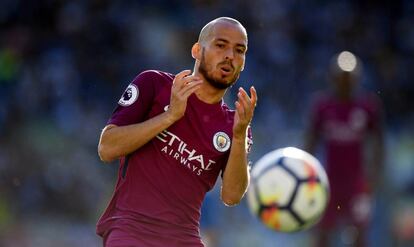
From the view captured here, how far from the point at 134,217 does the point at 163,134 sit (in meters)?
0.48

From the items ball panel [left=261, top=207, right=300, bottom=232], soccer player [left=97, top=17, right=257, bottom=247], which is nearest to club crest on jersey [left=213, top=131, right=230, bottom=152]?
soccer player [left=97, top=17, right=257, bottom=247]

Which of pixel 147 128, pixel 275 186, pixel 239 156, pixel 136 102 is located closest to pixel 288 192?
pixel 275 186

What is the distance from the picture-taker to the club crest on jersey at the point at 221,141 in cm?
553

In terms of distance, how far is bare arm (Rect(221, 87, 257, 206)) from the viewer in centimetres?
526

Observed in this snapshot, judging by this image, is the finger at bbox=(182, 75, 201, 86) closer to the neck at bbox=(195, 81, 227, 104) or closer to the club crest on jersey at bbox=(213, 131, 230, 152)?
the neck at bbox=(195, 81, 227, 104)

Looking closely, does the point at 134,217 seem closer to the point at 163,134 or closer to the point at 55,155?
the point at 163,134

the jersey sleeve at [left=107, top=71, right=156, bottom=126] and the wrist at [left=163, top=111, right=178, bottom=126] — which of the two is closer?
the wrist at [left=163, top=111, right=178, bottom=126]

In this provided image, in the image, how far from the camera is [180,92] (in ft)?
16.7

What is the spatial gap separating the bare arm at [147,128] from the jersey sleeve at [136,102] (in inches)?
3.1

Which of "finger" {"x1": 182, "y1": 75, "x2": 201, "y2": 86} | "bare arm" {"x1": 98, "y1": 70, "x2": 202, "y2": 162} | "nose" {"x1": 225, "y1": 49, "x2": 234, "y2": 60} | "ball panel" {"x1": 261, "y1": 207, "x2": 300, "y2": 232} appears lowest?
"ball panel" {"x1": 261, "y1": 207, "x2": 300, "y2": 232}

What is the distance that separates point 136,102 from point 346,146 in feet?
17.1

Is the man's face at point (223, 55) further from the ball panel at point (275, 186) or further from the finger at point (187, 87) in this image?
the ball panel at point (275, 186)

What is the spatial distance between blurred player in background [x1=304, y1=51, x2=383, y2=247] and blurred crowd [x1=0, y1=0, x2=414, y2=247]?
141cm

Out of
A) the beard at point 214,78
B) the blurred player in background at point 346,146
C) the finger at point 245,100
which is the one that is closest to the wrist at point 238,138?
the finger at point 245,100
